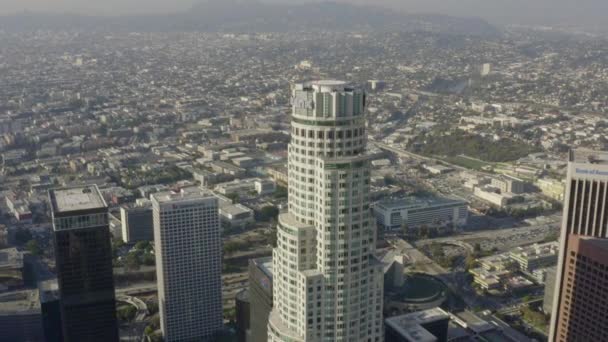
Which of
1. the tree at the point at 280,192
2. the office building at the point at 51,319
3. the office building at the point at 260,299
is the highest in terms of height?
the office building at the point at 260,299

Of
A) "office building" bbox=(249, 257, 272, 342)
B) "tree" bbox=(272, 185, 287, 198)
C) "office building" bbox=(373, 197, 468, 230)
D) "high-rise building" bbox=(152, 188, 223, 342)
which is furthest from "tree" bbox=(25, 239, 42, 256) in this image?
"office building" bbox=(373, 197, 468, 230)

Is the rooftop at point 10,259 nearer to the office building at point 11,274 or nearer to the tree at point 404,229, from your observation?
the office building at point 11,274

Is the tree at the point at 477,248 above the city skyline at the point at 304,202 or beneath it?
beneath

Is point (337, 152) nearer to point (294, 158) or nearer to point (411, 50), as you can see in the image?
point (294, 158)

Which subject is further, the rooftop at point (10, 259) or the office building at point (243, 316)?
the rooftop at point (10, 259)

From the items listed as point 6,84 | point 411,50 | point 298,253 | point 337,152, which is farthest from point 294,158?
point 411,50

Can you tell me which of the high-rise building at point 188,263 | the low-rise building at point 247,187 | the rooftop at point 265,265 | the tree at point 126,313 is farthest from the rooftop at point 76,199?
the low-rise building at point 247,187
